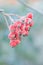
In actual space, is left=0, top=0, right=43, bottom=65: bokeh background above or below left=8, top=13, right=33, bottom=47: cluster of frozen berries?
below

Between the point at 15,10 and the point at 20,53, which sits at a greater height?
the point at 15,10

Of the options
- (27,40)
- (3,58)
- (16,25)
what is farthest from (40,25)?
(16,25)

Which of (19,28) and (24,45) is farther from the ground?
(19,28)

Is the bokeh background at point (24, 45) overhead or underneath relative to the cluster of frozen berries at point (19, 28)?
underneath

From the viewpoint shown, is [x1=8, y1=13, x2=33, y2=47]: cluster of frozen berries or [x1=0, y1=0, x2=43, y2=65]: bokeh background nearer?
[x1=8, y1=13, x2=33, y2=47]: cluster of frozen berries

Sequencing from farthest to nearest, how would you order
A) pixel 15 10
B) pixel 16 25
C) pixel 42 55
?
pixel 42 55
pixel 15 10
pixel 16 25

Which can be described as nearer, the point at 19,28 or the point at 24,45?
the point at 19,28

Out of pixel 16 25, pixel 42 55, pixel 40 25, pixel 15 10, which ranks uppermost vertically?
pixel 16 25

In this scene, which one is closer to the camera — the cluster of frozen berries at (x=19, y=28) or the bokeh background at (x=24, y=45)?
the cluster of frozen berries at (x=19, y=28)

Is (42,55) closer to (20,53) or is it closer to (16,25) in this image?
(20,53)

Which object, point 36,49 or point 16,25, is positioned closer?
point 16,25

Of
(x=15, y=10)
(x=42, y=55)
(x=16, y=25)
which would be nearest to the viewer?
(x=16, y=25)
